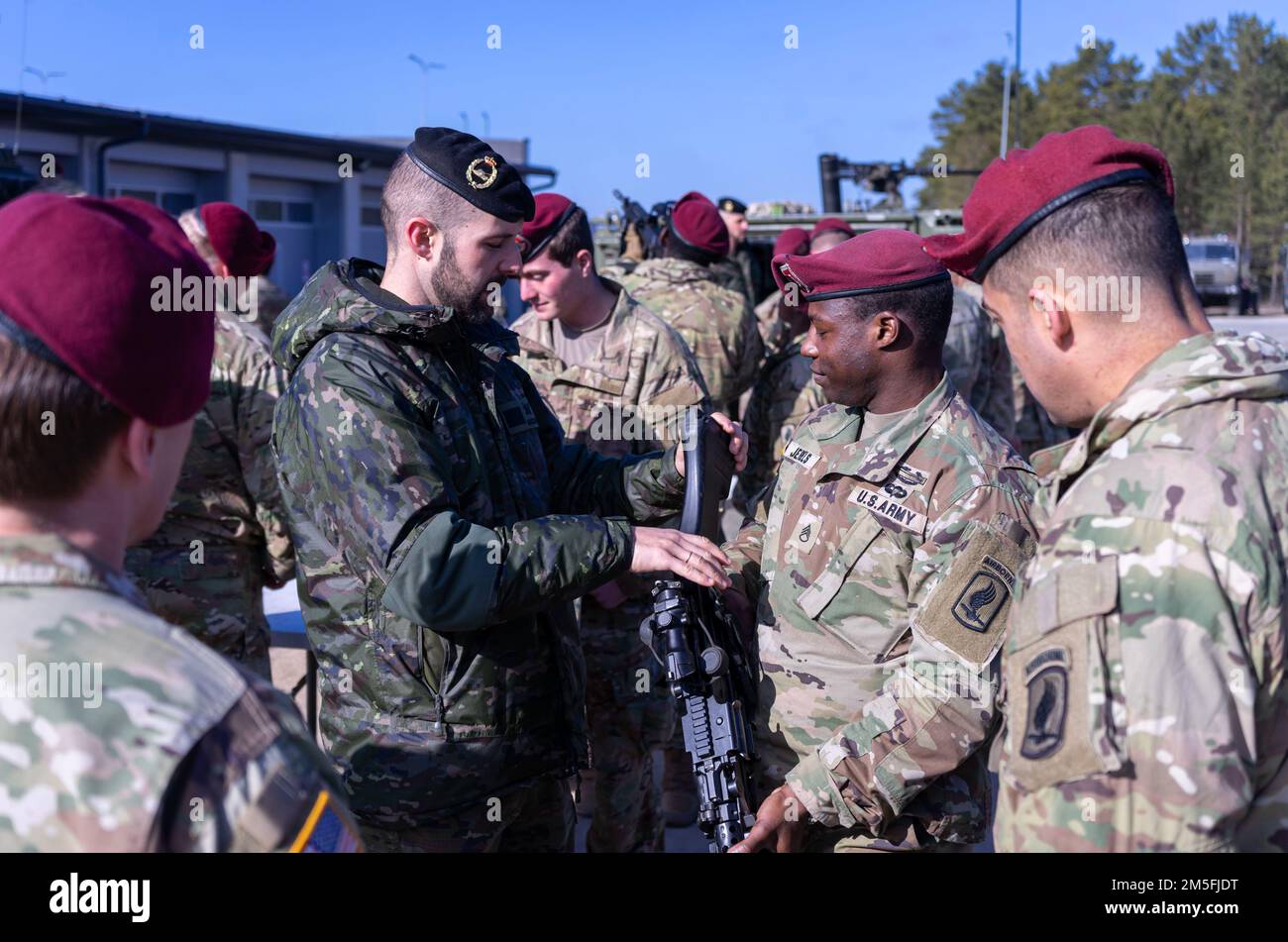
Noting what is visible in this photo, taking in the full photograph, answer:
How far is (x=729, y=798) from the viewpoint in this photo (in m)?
2.52

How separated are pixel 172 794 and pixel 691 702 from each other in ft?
4.94

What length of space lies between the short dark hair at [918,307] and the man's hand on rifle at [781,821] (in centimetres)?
102

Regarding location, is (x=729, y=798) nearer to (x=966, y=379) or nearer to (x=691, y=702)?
(x=691, y=702)

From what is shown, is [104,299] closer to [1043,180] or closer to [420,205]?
[1043,180]

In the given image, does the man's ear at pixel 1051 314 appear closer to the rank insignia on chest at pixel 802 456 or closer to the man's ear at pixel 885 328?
the man's ear at pixel 885 328

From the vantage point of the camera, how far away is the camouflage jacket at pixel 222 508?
4.09m

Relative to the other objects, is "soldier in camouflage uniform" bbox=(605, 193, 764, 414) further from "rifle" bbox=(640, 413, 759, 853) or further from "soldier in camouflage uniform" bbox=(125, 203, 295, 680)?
"rifle" bbox=(640, 413, 759, 853)

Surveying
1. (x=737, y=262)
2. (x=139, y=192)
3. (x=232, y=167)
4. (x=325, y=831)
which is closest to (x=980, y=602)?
(x=325, y=831)

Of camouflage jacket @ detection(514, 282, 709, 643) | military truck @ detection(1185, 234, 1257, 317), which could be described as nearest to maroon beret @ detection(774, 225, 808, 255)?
camouflage jacket @ detection(514, 282, 709, 643)

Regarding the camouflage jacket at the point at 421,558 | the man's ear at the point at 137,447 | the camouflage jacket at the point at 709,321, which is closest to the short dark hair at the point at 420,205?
the camouflage jacket at the point at 421,558

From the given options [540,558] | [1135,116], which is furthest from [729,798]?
[1135,116]

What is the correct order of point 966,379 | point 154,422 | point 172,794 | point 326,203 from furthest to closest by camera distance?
point 326,203 < point 966,379 < point 154,422 < point 172,794

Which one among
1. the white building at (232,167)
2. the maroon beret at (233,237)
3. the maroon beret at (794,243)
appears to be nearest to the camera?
the maroon beret at (233,237)
